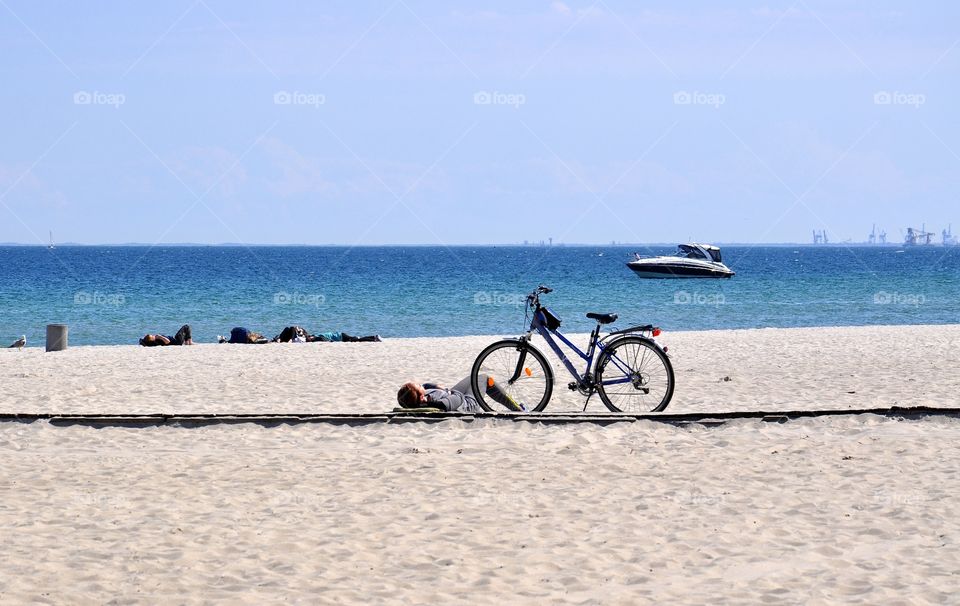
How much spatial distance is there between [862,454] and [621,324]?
29.9m

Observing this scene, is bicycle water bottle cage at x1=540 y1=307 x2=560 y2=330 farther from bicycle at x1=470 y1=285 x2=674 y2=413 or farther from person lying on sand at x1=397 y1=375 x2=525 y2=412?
person lying on sand at x1=397 y1=375 x2=525 y2=412

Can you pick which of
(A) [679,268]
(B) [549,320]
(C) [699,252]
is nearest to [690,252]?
(C) [699,252]

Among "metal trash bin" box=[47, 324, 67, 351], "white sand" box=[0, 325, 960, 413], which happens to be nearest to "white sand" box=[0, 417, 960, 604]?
"white sand" box=[0, 325, 960, 413]

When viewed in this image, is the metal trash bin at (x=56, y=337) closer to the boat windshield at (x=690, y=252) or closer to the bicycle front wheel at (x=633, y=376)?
the bicycle front wheel at (x=633, y=376)

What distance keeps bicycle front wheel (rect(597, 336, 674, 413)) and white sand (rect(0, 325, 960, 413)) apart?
25.1 inches

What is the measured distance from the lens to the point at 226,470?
25.9 ft

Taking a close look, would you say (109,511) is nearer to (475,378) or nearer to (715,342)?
(475,378)

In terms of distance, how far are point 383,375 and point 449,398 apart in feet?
16.0

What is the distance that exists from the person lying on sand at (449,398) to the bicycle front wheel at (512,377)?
0.01 m

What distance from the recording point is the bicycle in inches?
414

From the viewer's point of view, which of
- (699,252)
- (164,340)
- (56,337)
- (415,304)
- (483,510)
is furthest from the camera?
(699,252)

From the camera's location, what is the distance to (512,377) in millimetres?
10625

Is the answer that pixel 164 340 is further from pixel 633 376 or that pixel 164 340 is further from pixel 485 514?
pixel 485 514

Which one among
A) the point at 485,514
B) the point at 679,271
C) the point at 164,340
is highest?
the point at 679,271
